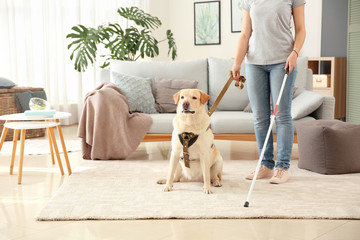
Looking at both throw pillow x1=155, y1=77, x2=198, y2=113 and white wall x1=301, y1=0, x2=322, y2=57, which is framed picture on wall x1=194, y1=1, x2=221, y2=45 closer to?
white wall x1=301, y1=0, x2=322, y2=57

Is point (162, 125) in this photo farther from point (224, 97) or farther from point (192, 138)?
point (192, 138)

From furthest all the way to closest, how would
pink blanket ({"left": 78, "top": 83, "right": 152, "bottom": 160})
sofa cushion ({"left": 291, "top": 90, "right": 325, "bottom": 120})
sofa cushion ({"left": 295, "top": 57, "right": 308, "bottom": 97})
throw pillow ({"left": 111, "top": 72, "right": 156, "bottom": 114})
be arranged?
sofa cushion ({"left": 295, "top": 57, "right": 308, "bottom": 97})
throw pillow ({"left": 111, "top": 72, "right": 156, "bottom": 114})
pink blanket ({"left": 78, "top": 83, "right": 152, "bottom": 160})
sofa cushion ({"left": 291, "top": 90, "right": 325, "bottom": 120})

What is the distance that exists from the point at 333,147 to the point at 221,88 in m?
1.34

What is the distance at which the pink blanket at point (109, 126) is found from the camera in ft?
12.2

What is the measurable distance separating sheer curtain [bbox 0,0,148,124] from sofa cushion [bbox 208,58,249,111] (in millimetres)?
1872

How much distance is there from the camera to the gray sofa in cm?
366

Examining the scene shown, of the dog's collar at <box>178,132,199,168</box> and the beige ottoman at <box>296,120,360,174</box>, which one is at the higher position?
the dog's collar at <box>178,132,199,168</box>

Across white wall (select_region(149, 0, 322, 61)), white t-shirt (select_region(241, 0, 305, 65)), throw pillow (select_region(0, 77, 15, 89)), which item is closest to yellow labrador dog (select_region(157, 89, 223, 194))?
white t-shirt (select_region(241, 0, 305, 65))

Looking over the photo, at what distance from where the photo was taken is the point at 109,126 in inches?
146

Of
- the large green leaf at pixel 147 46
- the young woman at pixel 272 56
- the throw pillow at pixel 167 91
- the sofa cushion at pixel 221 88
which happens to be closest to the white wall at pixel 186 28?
the large green leaf at pixel 147 46

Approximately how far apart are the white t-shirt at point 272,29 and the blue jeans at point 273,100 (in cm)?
7

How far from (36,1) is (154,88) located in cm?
250

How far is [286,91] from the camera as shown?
9.40 ft

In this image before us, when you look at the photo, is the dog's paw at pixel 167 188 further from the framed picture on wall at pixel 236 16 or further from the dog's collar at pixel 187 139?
the framed picture on wall at pixel 236 16
